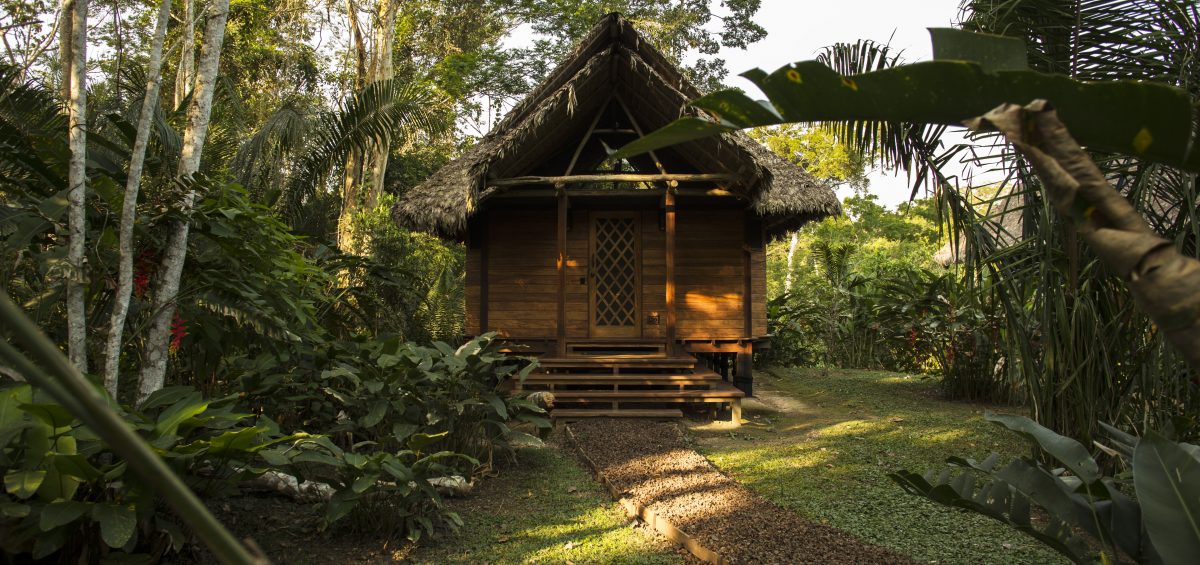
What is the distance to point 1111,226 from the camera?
3.29 feet

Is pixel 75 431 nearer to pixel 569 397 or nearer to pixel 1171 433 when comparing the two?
pixel 1171 433

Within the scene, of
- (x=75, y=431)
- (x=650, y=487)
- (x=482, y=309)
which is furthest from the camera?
(x=482, y=309)

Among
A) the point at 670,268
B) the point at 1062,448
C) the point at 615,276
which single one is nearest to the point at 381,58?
the point at 615,276

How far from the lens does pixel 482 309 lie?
32.9 feet

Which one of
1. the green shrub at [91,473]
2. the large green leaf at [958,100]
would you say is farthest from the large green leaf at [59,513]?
the large green leaf at [958,100]

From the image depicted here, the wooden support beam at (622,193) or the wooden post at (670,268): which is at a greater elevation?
the wooden support beam at (622,193)

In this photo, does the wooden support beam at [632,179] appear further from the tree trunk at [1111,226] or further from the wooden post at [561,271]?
the tree trunk at [1111,226]

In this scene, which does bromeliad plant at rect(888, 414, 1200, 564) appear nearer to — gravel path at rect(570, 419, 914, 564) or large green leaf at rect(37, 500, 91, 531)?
gravel path at rect(570, 419, 914, 564)

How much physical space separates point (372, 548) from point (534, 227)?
20.9 feet

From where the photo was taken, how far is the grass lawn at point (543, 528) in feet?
13.5

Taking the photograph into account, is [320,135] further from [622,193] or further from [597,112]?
[622,193]

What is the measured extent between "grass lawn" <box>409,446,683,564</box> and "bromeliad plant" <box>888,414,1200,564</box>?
1.98 metres

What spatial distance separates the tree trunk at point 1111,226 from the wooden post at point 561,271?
8013 mm

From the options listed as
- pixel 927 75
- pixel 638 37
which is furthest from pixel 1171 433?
pixel 638 37
